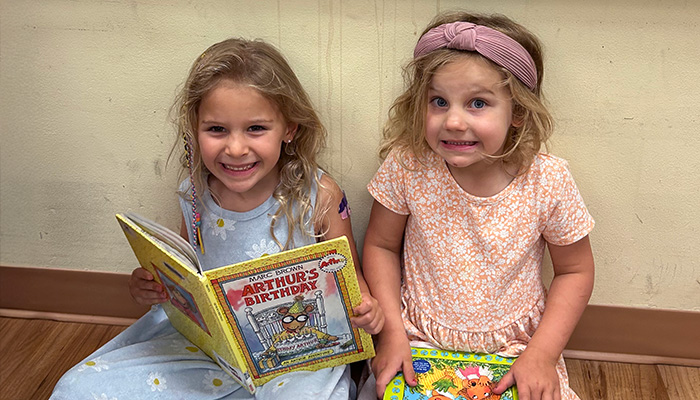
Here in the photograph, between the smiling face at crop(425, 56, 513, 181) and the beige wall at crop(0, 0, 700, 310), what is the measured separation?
18 centimetres

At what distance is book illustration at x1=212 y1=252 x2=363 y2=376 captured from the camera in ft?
3.58

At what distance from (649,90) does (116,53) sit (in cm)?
102

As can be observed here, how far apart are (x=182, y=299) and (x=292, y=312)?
19 centimetres

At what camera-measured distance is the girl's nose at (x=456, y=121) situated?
1092 mm

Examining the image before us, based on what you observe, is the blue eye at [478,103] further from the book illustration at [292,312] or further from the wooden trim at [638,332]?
the wooden trim at [638,332]

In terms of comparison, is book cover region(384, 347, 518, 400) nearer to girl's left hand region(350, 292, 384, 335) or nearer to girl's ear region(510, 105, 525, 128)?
girl's left hand region(350, 292, 384, 335)

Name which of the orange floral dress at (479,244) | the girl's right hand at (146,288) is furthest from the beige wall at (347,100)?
the girl's right hand at (146,288)

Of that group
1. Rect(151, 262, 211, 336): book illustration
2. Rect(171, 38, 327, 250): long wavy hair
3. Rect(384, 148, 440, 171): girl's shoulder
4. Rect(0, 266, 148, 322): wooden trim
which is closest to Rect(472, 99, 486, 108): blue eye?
Rect(384, 148, 440, 171): girl's shoulder

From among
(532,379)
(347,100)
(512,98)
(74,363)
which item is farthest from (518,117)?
(74,363)

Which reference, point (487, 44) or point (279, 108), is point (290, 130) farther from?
point (487, 44)

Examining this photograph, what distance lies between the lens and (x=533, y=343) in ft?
4.06

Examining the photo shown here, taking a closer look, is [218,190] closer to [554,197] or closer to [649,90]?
[554,197]

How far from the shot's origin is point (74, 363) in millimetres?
1497

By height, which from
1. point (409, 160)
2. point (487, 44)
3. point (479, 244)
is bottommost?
point (479, 244)
